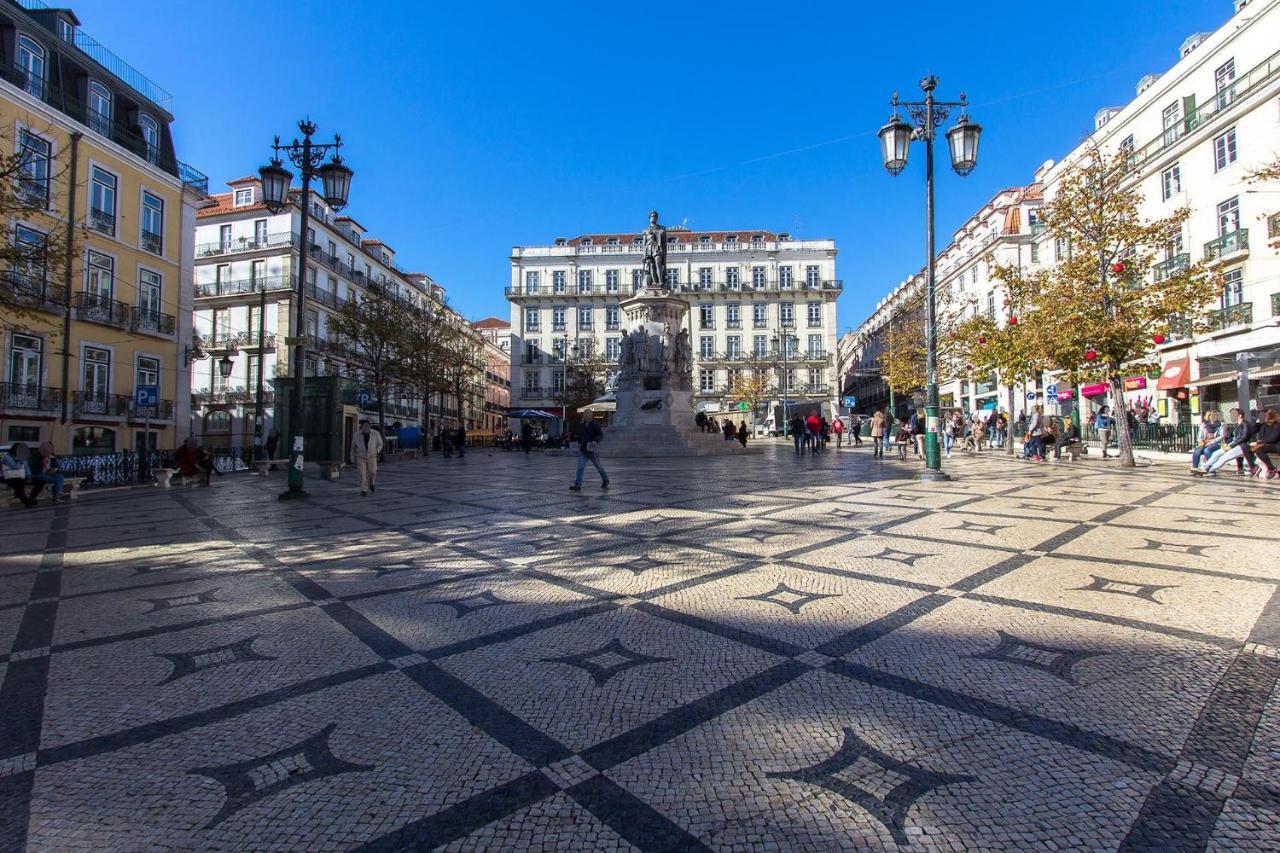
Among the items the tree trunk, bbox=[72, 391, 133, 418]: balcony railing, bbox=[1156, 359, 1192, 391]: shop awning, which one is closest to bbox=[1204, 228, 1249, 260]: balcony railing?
bbox=[1156, 359, 1192, 391]: shop awning

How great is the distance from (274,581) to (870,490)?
29.4ft

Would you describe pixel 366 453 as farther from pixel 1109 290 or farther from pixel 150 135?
pixel 150 135

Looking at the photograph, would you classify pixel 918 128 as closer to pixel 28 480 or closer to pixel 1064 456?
pixel 1064 456

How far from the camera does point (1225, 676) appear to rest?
9.18 feet

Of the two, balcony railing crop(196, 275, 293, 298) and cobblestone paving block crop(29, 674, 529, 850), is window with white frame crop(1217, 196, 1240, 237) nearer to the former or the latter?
cobblestone paving block crop(29, 674, 529, 850)

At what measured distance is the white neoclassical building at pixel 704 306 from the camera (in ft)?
208

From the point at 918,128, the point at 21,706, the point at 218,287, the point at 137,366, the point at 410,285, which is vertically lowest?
the point at 21,706

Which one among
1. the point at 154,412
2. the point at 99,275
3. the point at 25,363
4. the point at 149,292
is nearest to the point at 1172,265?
the point at 154,412

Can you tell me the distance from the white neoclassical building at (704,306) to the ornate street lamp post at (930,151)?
50.3m

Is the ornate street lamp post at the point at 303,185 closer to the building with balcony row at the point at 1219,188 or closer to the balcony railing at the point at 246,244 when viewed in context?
the building with balcony row at the point at 1219,188

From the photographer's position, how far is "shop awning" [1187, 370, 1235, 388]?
2561 centimetres

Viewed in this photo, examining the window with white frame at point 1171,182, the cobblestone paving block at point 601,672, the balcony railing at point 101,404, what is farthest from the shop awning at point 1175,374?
the balcony railing at point 101,404

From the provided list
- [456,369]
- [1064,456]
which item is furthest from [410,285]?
[1064,456]

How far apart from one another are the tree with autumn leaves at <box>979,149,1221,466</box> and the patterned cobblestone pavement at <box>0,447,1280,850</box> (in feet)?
42.8
